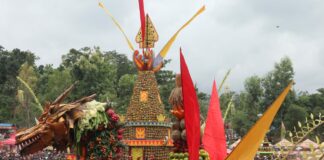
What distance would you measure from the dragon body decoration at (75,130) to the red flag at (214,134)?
1.43m

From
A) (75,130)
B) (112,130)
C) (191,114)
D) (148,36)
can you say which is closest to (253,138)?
(191,114)

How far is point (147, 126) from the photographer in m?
16.1

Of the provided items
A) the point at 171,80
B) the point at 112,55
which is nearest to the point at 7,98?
the point at 171,80

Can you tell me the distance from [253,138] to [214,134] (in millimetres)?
1385

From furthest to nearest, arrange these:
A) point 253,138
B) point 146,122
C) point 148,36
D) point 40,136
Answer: point 148,36 → point 146,122 → point 40,136 → point 253,138

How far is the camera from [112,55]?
52656 mm

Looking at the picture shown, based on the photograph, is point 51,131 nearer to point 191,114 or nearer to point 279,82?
point 191,114

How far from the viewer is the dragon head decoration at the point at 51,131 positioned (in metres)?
5.70

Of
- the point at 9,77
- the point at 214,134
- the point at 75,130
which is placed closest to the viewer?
the point at 214,134

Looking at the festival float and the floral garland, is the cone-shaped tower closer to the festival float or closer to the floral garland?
the festival float

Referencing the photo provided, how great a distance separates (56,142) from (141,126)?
33.9 ft

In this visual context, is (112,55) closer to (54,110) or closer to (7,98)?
(7,98)

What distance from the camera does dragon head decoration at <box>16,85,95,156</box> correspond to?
570 centimetres

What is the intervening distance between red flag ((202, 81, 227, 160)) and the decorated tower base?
10.5 meters
